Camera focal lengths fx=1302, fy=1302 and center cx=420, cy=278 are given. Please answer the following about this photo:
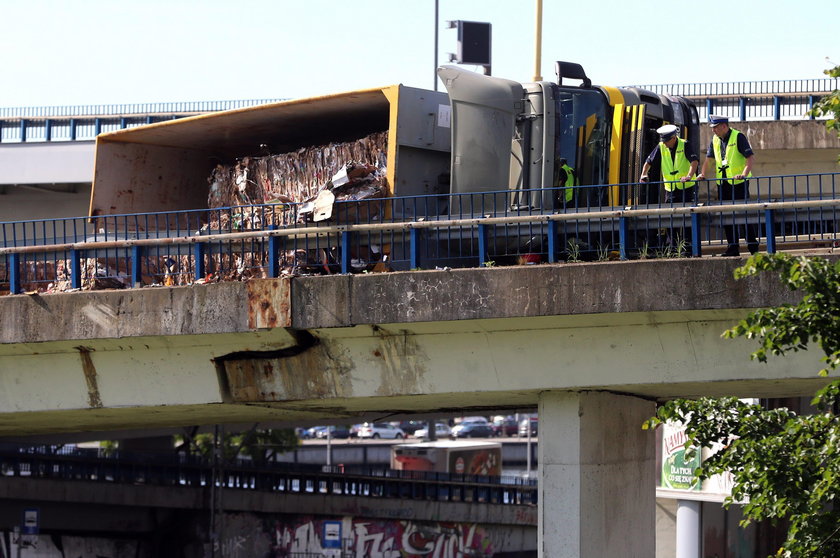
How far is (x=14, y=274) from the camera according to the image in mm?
15422

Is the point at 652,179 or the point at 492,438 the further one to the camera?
the point at 492,438

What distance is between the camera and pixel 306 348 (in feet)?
46.4

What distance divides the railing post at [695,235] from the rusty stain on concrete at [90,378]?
6.94 meters

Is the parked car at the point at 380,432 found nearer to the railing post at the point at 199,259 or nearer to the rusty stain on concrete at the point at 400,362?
the railing post at the point at 199,259

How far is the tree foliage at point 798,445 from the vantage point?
8.47 meters

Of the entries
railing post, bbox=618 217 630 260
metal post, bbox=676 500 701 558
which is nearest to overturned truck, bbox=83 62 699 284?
railing post, bbox=618 217 630 260

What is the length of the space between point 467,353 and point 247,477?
20959 mm

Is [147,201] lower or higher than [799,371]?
higher

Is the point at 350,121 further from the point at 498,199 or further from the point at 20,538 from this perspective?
the point at 20,538

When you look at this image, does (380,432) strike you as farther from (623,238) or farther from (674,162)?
(623,238)

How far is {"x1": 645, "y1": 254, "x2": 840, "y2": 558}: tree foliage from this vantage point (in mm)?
8469

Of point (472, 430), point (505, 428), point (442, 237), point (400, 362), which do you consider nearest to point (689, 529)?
point (442, 237)

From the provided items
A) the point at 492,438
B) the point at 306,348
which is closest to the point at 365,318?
the point at 306,348

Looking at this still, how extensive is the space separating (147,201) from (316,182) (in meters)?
3.17
